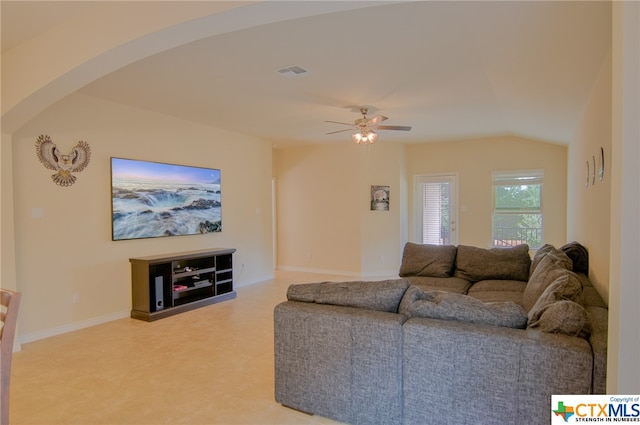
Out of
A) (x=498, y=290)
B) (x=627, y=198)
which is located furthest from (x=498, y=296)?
A: (x=627, y=198)

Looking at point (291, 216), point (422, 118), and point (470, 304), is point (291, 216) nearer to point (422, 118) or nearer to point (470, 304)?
point (422, 118)

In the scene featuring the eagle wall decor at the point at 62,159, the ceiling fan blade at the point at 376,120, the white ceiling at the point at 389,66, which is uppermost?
the white ceiling at the point at 389,66

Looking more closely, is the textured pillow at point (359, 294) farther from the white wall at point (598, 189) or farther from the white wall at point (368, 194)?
the white wall at point (368, 194)

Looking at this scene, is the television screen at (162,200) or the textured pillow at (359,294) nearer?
the textured pillow at (359,294)

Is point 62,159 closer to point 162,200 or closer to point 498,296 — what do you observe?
point 162,200

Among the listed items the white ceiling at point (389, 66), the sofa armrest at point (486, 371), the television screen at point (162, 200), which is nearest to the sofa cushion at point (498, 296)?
the sofa armrest at point (486, 371)

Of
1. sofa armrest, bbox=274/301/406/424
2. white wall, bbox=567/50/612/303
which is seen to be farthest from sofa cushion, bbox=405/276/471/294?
sofa armrest, bbox=274/301/406/424

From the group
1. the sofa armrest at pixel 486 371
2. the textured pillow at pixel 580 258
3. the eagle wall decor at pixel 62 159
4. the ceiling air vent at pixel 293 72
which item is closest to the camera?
the sofa armrest at pixel 486 371

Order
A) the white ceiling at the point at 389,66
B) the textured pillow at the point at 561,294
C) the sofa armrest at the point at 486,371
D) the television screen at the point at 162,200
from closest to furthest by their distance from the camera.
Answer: the sofa armrest at the point at 486,371, the textured pillow at the point at 561,294, the white ceiling at the point at 389,66, the television screen at the point at 162,200

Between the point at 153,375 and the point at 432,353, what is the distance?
220 cm

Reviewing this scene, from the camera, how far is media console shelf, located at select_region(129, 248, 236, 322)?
174 inches

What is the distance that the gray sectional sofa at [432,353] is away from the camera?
1.67 m

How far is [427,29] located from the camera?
254 centimetres

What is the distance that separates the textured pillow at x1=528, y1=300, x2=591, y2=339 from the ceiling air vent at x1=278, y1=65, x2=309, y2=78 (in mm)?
2663
